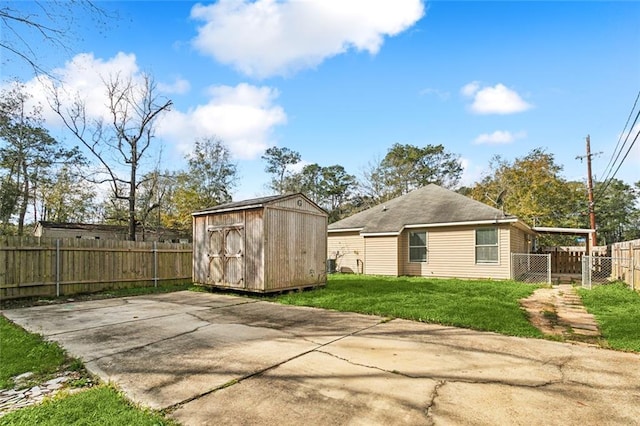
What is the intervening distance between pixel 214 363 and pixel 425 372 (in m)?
2.34

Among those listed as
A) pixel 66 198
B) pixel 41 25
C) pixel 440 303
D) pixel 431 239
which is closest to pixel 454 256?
pixel 431 239

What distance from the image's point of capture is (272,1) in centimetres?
773

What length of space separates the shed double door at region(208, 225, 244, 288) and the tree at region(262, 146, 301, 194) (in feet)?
84.5

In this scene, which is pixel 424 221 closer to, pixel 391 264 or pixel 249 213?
pixel 391 264

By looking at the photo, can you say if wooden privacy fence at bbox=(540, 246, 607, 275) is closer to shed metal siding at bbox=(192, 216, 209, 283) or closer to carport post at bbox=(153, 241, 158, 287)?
shed metal siding at bbox=(192, 216, 209, 283)

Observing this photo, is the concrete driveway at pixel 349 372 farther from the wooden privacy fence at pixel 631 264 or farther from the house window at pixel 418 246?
the house window at pixel 418 246

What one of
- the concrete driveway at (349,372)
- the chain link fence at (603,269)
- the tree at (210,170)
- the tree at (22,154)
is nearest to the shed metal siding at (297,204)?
the concrete driveway at (349,372)

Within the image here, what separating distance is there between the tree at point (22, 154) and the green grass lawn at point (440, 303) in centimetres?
2078

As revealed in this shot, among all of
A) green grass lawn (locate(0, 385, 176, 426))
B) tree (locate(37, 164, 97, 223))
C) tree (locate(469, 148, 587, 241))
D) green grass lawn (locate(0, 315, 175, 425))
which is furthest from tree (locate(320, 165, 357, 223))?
green grass lawn (locate(0, 385, 176, 426))

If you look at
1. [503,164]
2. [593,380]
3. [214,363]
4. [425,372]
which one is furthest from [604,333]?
[503,164]

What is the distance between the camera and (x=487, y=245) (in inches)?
517

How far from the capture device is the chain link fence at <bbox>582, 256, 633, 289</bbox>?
35.8 ft

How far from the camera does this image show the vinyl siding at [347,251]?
15.9 metres

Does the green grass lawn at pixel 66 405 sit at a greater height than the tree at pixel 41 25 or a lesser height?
lesser
